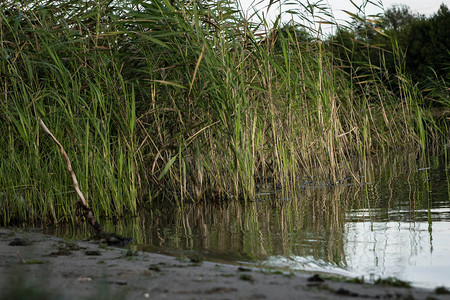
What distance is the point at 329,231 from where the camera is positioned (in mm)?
3328

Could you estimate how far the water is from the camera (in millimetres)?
2490

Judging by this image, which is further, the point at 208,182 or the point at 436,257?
the point at 208,182

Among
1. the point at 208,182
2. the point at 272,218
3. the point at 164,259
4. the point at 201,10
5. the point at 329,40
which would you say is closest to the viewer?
the point at 164,259

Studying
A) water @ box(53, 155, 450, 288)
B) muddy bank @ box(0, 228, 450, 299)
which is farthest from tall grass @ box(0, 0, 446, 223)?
muddy bank @ box(0, 228, 450, 299)

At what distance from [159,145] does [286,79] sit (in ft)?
4.31

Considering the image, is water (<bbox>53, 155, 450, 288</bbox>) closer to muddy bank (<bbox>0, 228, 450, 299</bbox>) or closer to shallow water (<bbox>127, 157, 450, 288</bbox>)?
shallow water (<bbox>127, 157, 450, 288</bbox>)

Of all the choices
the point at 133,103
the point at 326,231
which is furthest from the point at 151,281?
the point at 133,103

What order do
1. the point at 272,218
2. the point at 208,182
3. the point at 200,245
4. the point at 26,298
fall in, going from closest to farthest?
the point at 26,298
the point at 200,245
the point at 272,218
the point at 208,182

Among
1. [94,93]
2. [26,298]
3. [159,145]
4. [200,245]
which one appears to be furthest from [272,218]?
[26,298]

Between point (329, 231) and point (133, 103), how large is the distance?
1750mm

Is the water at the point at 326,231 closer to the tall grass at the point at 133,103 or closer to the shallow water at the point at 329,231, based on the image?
the shallow water at the point at 329,231

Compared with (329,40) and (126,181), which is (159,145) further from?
(329,40)

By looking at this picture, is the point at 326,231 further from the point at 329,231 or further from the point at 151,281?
the point at 151,281

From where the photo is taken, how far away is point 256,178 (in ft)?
18.7
